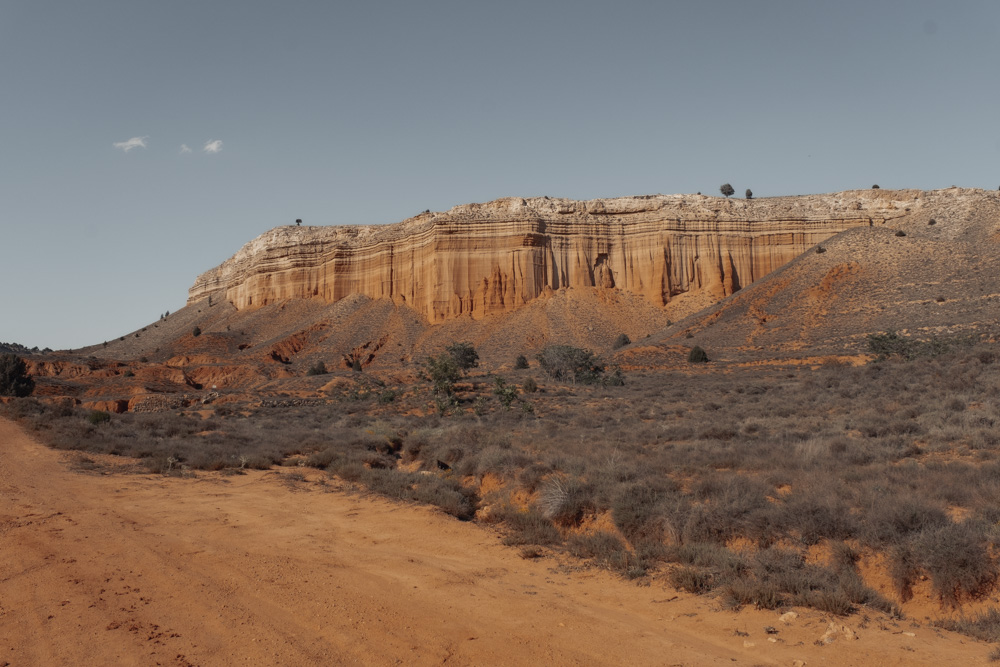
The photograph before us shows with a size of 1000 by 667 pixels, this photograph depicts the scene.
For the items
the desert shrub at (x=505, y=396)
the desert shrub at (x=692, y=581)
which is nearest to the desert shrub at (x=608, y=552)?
the desert shrub at (x=692, y=581)

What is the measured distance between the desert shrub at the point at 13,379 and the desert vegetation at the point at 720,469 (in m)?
14.7

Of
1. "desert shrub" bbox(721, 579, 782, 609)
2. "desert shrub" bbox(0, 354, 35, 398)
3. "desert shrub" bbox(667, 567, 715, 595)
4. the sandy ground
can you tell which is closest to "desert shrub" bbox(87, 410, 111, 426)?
the sandy ground

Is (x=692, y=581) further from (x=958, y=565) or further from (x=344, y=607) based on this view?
(x=344, y=607)

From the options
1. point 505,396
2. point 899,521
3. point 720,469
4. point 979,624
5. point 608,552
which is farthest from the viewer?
point 505,396

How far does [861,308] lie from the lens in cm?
4156

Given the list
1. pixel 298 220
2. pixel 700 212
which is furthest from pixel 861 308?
pixel 298 220

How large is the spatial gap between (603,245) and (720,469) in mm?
59986

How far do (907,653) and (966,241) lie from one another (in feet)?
178

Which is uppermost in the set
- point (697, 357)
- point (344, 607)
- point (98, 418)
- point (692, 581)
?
point (697, 357)

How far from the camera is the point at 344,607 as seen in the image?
606 centimetres

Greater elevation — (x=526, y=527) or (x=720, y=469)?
(x=720, y=469)

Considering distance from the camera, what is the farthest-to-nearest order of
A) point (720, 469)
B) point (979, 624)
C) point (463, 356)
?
point (463, 356), point (720, 469), point (979, 624)

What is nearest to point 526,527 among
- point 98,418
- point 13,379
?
point 98,418

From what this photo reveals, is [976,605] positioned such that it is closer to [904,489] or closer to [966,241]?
[904,489]
